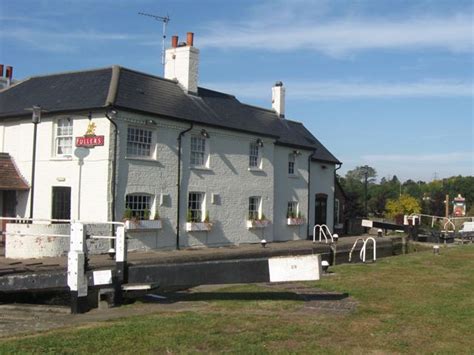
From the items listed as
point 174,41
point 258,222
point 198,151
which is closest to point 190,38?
point 174,41

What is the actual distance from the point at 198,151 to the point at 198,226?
3.04 meters

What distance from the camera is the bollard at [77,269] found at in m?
8.52

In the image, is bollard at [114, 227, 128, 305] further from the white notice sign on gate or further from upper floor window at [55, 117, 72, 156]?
upper floor window at [55, 117, 72, 156]

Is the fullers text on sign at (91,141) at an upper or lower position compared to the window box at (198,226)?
upper

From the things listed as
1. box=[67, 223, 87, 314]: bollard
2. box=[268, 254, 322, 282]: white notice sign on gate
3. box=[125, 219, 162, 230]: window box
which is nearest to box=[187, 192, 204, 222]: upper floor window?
box=[125, 219, 162, 230]: window box

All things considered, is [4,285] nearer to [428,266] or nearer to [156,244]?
[428,266]

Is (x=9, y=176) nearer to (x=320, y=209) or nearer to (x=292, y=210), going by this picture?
(x=292, y=210)

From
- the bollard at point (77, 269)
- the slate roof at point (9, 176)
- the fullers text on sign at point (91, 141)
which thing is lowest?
the bollard at point (77, 269)

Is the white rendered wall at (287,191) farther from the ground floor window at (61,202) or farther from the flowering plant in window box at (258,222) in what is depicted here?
the ground floor window at (61,202)

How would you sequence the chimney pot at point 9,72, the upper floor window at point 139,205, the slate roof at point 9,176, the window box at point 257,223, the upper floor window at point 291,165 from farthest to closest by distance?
the upper floor window at point 291,165
the chimney pot at point 9,72
the window box at point 257,223
the slate roof at point 9,176
the upper floor window at point 139,205

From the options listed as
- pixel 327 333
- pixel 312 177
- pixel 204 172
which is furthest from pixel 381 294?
pixel 312 177

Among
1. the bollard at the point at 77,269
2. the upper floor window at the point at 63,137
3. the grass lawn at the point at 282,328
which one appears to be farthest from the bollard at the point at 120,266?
the upper floor window at the point at 63,137

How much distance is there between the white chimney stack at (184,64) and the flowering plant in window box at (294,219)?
8.32m

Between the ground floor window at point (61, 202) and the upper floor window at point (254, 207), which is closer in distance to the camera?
the ground floor window at point (61, 202)
